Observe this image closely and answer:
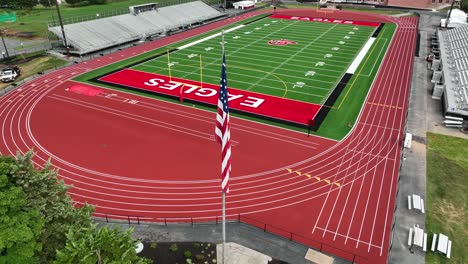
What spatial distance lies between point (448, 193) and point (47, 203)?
24252mm

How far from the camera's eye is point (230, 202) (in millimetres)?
23281

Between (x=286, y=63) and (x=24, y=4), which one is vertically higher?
(x=24, y=4)

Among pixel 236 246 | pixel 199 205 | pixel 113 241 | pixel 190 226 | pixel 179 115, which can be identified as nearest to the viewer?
pixel 113 241

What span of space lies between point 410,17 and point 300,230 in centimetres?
7625

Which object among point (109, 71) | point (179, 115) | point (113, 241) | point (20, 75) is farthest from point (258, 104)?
point (20, 75)

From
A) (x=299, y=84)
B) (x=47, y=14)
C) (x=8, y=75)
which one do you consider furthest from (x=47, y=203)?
(x=47, y=14)

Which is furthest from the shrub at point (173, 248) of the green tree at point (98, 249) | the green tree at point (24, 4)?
the green tree at point (24, 4)

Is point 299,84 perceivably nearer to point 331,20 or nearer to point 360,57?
point 360,57

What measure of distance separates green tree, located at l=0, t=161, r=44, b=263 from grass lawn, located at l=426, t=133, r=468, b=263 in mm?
18818

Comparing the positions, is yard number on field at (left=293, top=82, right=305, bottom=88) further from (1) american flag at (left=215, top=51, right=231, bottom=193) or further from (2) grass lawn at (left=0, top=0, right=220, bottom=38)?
(2) grass lawn at (left=0, top=0, right=220, bottom=38)

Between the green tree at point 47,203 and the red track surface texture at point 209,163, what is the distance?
7701mm

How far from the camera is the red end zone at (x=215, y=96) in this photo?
34469 millimetres

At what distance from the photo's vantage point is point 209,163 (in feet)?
88.6

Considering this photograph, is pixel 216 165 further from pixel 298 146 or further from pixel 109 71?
pixel 109 71
